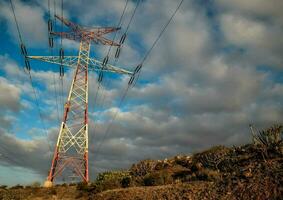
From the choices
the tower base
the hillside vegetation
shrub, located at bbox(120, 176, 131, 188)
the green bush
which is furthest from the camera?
the tower base

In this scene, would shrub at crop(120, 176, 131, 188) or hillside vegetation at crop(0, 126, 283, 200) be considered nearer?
hillside vegetation at crop(0, 126, 283, 200)

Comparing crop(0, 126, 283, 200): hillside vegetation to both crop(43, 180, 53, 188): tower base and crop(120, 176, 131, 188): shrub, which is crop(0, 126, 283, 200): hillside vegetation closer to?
crop(120, 176, 131, 188): shrub

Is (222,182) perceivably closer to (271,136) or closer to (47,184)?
(271,136)

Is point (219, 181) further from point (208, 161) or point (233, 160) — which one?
point (208, 161)

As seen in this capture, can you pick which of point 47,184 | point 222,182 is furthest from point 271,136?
point 47,184

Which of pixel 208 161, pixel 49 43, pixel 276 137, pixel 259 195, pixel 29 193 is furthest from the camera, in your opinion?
pixel 49 43

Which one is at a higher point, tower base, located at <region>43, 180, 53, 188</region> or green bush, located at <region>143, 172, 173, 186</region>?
tower base, located at <region>43, 180, 53, 188</region>

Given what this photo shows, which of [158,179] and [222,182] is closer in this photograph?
[222,182]

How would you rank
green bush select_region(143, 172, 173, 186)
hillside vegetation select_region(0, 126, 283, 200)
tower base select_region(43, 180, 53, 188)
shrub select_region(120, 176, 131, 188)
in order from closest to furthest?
hillside vegetation select_region(0, 126, 283, 200) → green bush select_region(143, 172, 173, 186) → shrub select_region(120, 176, 131, 188) → tower base select_region(43, 180, 53, 188)

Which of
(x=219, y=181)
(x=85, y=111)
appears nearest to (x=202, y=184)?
(x=219, y=181)

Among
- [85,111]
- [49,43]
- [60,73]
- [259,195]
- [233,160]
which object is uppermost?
[49,43]

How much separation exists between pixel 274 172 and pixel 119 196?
30.1 feet

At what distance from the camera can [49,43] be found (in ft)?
104

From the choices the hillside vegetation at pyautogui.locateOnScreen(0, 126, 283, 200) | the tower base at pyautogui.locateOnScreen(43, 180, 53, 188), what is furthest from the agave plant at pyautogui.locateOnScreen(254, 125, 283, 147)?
the tower base at pyautogui.locateOnScreen(43, 180, 53, 188)
